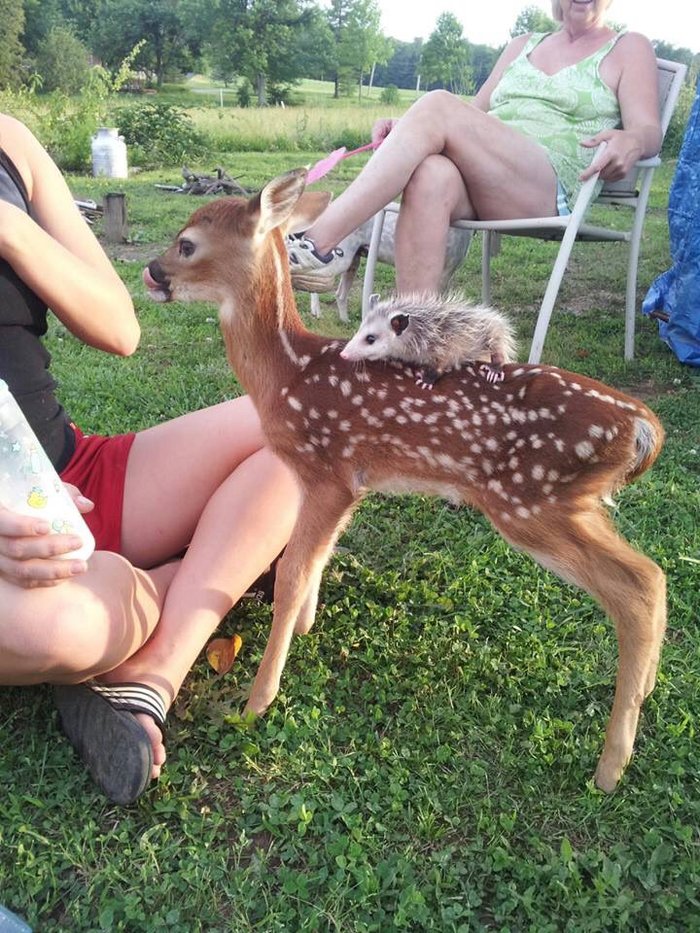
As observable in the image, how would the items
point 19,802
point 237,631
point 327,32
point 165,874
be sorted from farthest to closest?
point 327,32
point 237,631
point 19,802
point 165,874

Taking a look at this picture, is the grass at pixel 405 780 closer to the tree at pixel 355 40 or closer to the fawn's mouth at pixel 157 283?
the fawn's mouth at pixel 157 283

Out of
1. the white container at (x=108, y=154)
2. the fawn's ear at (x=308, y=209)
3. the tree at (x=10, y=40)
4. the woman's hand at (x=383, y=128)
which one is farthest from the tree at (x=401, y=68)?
the fawn's ear at (x=308, y=209)

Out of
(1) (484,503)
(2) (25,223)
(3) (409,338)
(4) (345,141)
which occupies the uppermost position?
(2) (25,223)

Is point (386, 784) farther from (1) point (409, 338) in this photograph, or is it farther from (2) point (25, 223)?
(2) point (25, 223)

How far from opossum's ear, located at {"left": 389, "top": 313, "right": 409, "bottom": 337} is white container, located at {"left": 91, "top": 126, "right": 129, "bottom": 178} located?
37.4 ft

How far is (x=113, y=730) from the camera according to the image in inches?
75.3

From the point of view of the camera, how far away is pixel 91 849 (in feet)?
5.94

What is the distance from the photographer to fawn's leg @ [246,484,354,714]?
214cm

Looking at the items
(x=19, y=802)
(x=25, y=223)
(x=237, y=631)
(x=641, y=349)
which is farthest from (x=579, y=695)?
(x=641, y=349)

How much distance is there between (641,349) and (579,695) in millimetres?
3119

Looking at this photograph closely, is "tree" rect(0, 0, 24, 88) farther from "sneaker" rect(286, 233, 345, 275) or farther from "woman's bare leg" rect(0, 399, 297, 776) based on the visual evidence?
"woman's bare leg" rect(0, 399, 297, 776)

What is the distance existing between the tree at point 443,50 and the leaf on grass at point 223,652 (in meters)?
60.6

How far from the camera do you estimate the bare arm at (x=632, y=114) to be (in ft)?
13.0

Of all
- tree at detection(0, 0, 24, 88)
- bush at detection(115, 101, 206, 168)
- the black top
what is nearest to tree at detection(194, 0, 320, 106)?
tree at detection(0, 0, 24, 88)
